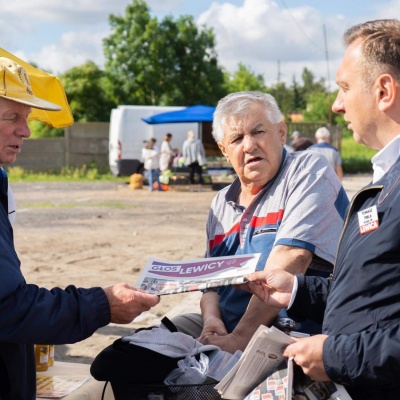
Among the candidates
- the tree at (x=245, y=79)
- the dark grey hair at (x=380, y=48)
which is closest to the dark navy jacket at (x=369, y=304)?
the dark grey hair at (x=380, y=48)

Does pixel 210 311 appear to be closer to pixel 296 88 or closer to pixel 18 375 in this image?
pixel 18 375

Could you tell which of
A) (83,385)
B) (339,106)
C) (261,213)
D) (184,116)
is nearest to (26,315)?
(83,385)

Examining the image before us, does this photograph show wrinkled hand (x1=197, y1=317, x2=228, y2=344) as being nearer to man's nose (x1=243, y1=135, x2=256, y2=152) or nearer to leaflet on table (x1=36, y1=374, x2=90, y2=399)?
leaflet on table (x1=36, y1=374, x2=90, y2=399)


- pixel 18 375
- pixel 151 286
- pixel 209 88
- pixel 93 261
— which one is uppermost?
Result: pixel 209 88

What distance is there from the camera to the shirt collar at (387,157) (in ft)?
8.19

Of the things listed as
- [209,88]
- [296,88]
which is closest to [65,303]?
[209,88]

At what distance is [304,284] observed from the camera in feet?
9.73

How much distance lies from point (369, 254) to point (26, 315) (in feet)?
3.97

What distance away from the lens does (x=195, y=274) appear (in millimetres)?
3031

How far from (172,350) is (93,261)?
7.98 meters

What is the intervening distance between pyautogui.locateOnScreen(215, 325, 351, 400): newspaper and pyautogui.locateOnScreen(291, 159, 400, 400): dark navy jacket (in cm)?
13

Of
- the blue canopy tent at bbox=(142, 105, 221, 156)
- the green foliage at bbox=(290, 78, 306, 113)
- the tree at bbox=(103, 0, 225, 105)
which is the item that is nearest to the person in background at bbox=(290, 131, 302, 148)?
the blue canopy tent at bbox=(142, 105, 221, 156)

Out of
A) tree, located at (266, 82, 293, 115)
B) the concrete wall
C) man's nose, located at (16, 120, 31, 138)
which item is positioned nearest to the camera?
man's nose, located at (16, 120, 31, 138)

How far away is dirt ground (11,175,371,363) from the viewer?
8133 mm
